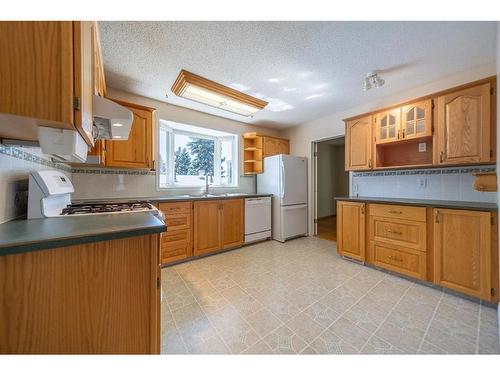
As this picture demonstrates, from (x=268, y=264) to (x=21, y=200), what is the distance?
91.3 inches

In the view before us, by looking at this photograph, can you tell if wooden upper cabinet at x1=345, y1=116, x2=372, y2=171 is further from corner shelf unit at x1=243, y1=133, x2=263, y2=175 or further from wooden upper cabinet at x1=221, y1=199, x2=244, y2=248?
wooden upper cabinet at x1=221, y1=199, x2=244, y2=248

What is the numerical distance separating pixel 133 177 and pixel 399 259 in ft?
11.4

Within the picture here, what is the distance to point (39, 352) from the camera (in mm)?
703

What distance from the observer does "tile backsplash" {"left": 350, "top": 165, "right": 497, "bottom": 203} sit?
212cm

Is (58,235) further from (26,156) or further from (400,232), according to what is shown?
(400,232)

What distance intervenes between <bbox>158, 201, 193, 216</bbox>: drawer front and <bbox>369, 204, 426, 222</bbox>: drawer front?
2340 millimetres

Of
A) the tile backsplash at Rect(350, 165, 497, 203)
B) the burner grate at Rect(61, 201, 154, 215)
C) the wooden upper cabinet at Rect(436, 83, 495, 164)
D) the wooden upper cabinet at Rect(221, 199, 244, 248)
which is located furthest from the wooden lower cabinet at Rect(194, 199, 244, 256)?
the wooden upper cabinet at Rect(436, 83, 495, 164)

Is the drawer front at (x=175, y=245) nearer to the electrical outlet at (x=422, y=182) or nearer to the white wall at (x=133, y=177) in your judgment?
the white wall at (x=133, y=177)

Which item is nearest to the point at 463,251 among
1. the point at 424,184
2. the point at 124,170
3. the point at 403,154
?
the point at 424,184

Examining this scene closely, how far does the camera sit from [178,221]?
2.56 meters

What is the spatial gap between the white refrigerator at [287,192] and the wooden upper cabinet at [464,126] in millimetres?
1965

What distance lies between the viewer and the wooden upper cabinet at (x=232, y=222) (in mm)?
2986

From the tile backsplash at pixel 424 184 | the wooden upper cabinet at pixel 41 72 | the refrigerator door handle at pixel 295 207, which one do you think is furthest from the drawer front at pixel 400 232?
the wooden upper cabinet at pixel 41 72
